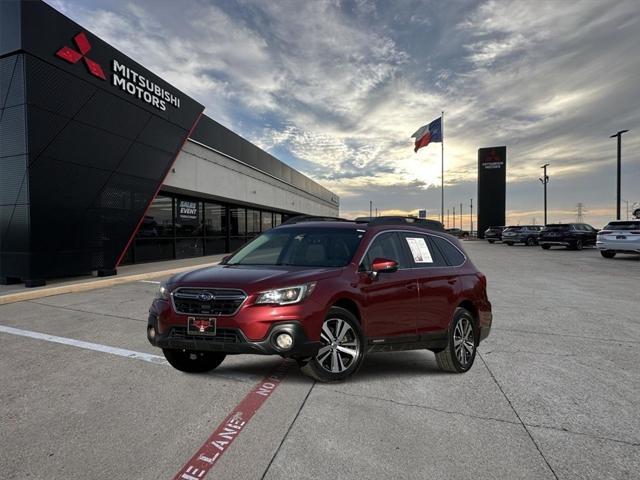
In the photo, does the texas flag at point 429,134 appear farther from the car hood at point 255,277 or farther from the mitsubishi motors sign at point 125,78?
the car hood at point 255,277

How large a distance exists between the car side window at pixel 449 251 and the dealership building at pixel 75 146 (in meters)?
10.3

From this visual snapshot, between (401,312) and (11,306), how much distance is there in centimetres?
Answer: 851

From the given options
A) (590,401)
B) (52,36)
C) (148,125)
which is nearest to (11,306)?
(52,36)

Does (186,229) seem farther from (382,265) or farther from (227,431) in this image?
(227,431)

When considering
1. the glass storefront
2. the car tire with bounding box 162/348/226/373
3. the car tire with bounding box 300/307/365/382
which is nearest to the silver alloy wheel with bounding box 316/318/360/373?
the car tire with bounding box 300/307/365/382

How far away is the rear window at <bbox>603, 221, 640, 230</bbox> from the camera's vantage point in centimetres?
1917

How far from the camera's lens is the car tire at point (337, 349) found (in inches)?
154

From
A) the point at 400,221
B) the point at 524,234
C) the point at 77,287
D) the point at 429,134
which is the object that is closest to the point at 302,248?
the point at 400,221

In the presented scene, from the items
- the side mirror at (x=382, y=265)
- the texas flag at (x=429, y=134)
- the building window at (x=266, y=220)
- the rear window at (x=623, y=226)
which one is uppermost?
the texas flag at (x=429, y=134)

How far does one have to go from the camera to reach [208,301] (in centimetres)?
377

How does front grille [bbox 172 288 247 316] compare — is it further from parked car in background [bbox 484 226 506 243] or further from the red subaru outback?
parked car in background [bbox 484 226 506 243]

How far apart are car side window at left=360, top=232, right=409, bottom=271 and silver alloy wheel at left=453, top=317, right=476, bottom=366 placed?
100 centimetres

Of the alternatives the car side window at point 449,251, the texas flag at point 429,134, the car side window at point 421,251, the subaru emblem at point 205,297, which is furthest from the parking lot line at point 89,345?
the texas flag at point 429,134

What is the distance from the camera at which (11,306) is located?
346 inches
